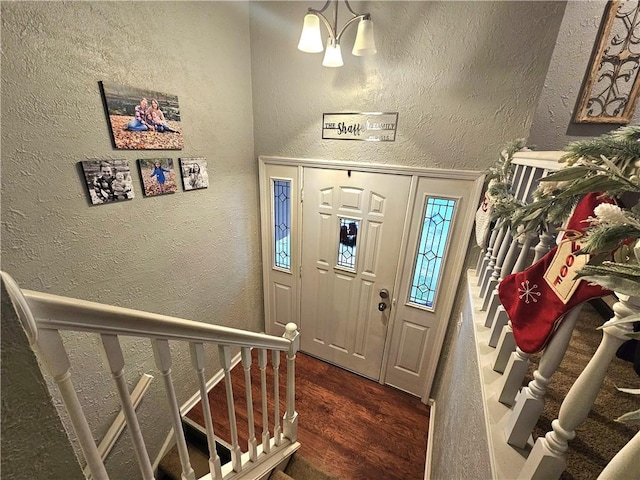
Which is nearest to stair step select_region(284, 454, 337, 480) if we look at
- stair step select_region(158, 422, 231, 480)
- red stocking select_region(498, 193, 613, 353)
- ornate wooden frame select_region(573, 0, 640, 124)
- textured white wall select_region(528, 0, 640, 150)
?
stair step select_region(158, 422, 231, 480)

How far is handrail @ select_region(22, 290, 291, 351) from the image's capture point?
1.47 ft

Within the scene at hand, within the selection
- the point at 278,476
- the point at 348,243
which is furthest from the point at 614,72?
the point at 278,476

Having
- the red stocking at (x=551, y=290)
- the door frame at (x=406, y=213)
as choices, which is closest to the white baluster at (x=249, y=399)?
the red stocking at (x=551, y=290)

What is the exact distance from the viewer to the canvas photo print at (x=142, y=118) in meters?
1.25

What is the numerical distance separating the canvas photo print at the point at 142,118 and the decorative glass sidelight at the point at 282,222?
877mm

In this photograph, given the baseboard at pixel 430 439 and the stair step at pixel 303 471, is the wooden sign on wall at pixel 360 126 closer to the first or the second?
the baseboard at pixel 430 439

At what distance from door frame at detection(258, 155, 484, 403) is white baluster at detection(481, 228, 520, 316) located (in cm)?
73

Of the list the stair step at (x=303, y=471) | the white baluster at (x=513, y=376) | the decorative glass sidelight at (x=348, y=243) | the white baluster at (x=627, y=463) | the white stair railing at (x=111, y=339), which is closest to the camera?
the white baluster at (x=627, y=463)

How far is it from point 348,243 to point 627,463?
1.88 metres

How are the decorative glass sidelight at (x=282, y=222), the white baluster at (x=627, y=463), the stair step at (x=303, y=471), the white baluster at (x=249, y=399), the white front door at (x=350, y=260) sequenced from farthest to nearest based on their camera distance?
the decorative glass sidelight at (x=282, y=222) < the white front door at (x=350, y=260) < the stair step at (x=303, y=471) < the white baluster at (x=249, y=399) < the white baluster at (x=627, y=463)

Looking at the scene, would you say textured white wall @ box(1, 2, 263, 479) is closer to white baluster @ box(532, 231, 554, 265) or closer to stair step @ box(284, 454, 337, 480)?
stair step @ box(284, 454, 337, 480)

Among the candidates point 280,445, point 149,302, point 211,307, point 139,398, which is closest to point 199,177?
point 149,302

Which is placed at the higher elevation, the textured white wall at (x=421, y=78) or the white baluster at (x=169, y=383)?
the textured white wall at (x=421, y=78)

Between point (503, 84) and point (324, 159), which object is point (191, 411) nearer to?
point (324, 159)
